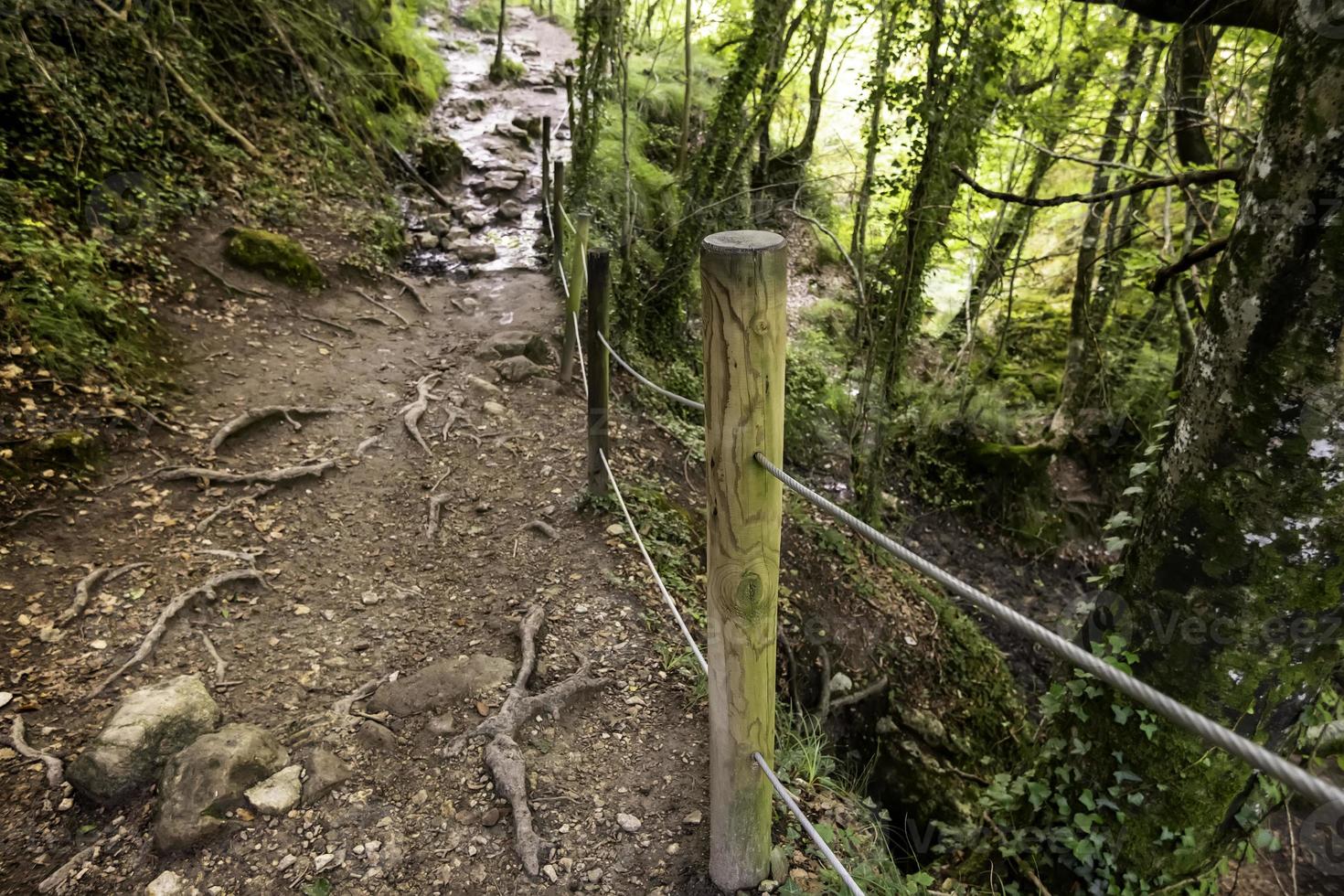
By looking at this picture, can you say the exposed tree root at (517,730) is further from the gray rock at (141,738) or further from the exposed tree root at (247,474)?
the exposed tree root at (247,474)

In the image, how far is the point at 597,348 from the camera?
4156 mm

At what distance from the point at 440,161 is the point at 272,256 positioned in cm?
432

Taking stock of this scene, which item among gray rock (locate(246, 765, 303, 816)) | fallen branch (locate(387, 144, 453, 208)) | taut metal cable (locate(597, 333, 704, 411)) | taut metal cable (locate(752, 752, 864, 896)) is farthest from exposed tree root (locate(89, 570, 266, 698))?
fallen branch (locate(387, 144, 453, 208))

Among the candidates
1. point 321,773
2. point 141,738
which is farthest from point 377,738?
point 141,738

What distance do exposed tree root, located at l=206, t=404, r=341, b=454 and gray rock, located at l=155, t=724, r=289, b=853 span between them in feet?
9.29

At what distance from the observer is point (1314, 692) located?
→ 216 centimetres

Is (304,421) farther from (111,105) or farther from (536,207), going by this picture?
(536,207)

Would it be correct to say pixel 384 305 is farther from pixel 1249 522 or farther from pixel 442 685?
pixel 1249 522

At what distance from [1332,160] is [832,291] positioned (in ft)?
34.5

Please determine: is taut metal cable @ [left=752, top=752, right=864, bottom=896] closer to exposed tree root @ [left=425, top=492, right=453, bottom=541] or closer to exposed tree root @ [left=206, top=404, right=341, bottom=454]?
exposed tree root @ [left=425, top=492, right=453, bottom=541]

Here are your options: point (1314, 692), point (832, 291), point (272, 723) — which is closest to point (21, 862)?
point (272, 723)

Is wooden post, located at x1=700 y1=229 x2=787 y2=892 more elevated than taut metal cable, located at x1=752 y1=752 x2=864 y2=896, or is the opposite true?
wooden post, located at x1=700 y1=229 x2=787 y2=892

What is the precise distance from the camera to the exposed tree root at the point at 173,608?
3043 millimetres

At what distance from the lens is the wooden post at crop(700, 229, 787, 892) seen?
1.59 m
